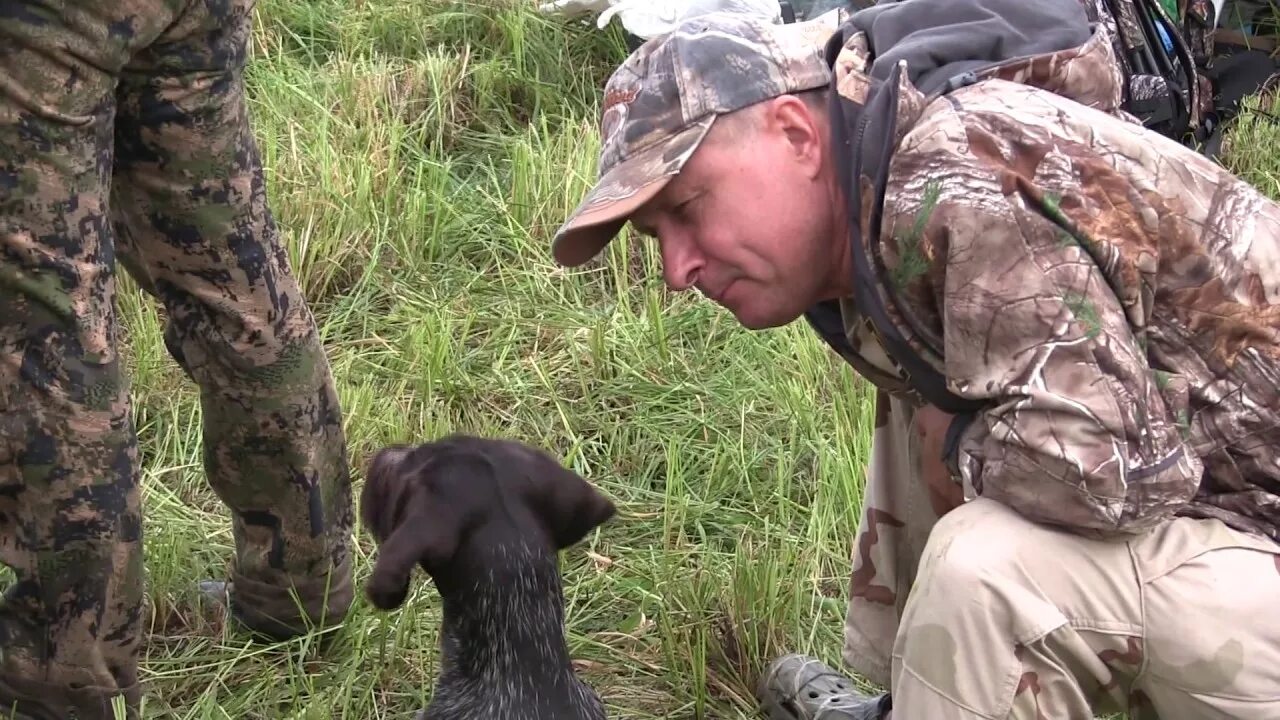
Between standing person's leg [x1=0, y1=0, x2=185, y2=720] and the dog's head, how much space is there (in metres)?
0.54

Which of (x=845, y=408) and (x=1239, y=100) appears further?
(x=1239, y=100)

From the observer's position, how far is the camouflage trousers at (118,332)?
2881 millimetres

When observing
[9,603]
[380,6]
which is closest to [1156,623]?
[9,603]

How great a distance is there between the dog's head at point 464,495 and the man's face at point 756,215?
1.66 ft

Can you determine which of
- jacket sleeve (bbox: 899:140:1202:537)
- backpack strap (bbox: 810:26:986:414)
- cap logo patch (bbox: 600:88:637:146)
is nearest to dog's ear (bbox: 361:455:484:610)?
cap logo patch (bbox: 600:88:637:146)

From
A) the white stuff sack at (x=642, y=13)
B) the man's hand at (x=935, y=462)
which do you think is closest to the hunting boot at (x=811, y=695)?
the man's hand at (x=935, y=462)

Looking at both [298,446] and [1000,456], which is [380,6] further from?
[1000,456]

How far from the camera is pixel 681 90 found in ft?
8.64

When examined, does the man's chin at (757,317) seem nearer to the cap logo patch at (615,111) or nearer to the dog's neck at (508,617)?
the cap logo patch at (615,111)

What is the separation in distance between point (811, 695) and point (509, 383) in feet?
5.31

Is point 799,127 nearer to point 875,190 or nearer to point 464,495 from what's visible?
point 875,190

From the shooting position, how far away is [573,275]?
5.30m

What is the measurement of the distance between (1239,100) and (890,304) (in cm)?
446

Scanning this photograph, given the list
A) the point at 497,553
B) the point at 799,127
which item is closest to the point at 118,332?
the point at 497,553
